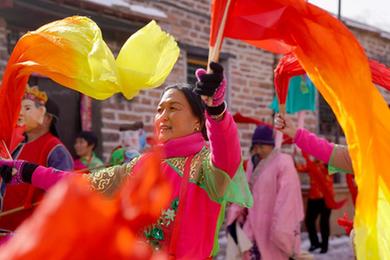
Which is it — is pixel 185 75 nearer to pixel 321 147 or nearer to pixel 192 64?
pixel 192 64

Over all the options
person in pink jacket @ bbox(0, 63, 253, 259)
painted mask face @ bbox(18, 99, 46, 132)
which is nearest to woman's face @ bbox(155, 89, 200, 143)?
person in pink jacket @ bbox(0, 63, 253, 259)

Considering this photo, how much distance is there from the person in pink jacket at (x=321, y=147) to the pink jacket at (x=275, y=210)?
2080 mm

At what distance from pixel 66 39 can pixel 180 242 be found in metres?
0.99

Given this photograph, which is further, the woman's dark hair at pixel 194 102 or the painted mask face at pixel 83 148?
the painted mask face at pixel 83 148

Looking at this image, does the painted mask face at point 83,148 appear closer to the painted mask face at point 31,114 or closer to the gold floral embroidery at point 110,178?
the painted mask face at point 31,114

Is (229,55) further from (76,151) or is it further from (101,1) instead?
(76,151)

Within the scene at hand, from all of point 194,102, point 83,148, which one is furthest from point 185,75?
point 194,102

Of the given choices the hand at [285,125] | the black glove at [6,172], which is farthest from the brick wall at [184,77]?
the black glove at [6,172]

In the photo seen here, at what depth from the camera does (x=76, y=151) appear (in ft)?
22.5

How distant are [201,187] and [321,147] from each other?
1026 millimetres

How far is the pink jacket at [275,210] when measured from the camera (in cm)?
552

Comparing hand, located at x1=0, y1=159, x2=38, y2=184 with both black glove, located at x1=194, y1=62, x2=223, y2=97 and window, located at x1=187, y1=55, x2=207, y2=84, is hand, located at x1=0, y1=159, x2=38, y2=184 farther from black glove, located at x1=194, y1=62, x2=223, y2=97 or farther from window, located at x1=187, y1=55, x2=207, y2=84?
window, located at x1=187, y1=55, x2=207, y2=84

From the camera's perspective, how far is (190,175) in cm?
275

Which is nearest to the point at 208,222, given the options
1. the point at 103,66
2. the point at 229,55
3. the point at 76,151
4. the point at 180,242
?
the point at 180,242
